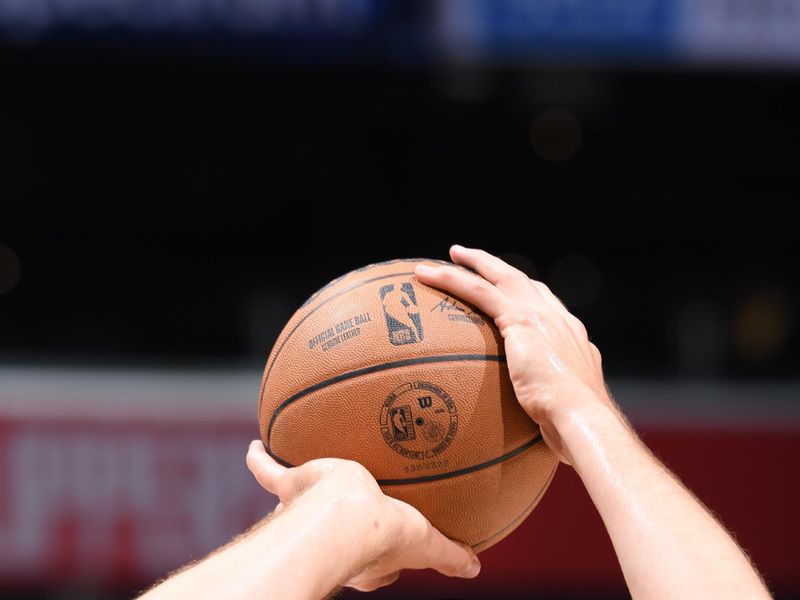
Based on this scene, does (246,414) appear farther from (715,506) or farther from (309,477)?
(309,477)

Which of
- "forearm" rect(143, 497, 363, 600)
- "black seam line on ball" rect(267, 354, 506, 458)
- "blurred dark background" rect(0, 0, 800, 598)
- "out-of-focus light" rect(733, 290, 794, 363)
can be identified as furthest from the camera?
"out-of-focus light" rect(733, 290, 794, 363)

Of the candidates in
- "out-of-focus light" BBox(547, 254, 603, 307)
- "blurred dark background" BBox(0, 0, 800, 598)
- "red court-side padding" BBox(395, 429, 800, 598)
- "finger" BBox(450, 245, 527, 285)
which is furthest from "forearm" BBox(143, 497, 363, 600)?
"out-of-focus light" BBox(547, 254, 603, 307)

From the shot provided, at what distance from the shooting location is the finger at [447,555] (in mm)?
1241

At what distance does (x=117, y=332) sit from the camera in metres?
5.32

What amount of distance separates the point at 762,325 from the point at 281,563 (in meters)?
5.32

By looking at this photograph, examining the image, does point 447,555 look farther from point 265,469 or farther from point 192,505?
point 192,505

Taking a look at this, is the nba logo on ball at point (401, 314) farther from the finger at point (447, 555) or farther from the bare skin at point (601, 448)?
the finger at point (447, 555)

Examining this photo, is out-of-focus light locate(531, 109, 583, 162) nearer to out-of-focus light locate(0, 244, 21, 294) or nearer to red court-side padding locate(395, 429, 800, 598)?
out-of-focus light locate(0, 244, 21, 294)

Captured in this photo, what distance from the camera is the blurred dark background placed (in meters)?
5.39

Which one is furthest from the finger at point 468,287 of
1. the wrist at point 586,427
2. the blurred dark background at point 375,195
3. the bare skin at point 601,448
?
the blurred dark background at point 375,195

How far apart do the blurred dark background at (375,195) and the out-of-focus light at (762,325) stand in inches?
0.6

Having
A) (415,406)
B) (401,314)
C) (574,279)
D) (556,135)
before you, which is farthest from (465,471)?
(556,135)

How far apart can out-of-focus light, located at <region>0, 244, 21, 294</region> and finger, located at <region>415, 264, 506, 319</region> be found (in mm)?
5313

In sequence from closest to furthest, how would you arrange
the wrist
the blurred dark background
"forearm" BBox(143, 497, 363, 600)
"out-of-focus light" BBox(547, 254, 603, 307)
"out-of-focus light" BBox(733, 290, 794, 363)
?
"forearm" BBox(143, 497, 363, 600), the wrist, the blurred dark background, "out-of-focus light" BBox(733, 290, 794, 363), "out-of-focus light" BBox(547, 254, 603, 307)
